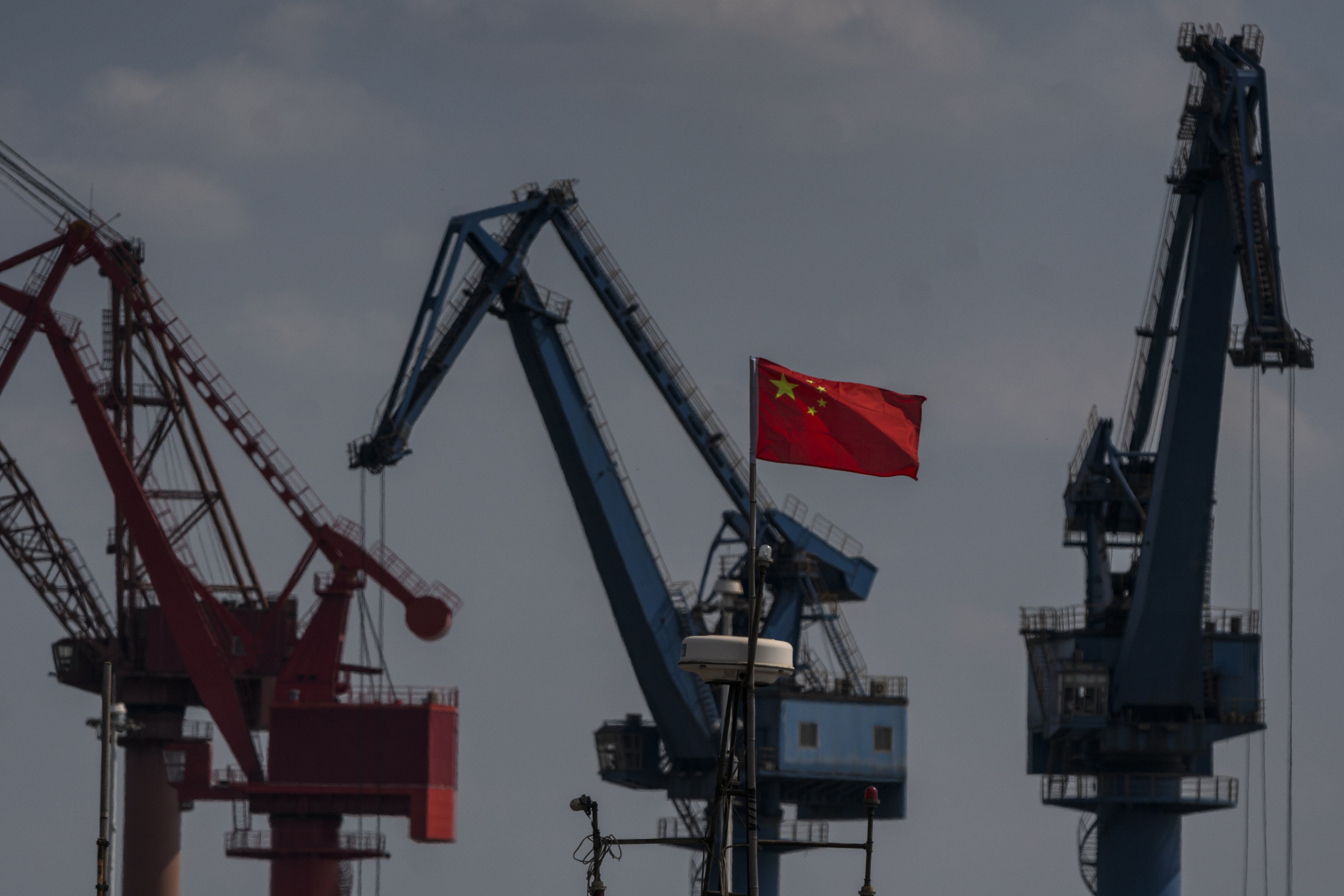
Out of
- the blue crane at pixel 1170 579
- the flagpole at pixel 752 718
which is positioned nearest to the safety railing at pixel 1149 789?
the blue crane at pixel 1170 579

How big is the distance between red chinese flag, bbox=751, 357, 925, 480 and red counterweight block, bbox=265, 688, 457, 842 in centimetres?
4957

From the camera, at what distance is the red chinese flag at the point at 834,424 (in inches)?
1302

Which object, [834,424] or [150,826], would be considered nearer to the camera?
[834,424]

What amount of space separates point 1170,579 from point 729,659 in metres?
44.8

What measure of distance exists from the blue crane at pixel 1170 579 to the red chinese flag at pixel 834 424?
1460 inches

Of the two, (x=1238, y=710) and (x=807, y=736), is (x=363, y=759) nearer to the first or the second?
(x=807, y=736)

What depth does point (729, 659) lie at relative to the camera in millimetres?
30188

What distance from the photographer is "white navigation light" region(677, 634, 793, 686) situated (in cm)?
3014

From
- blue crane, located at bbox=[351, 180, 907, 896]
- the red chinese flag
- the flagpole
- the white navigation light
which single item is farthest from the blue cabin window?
the white navigation light

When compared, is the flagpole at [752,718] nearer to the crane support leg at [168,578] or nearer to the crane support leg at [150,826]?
the crane support leg at [168,578]

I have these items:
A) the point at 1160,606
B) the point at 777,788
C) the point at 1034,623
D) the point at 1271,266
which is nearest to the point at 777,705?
the point at 777,788

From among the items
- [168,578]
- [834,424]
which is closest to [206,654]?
[168,578]

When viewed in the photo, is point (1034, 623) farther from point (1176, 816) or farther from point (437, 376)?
point (437, 376)

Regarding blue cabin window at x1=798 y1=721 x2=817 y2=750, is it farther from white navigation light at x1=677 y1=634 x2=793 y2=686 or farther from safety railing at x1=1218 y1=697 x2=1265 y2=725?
white navigation light at x1=677 y1=634 x2=793 y2=686
